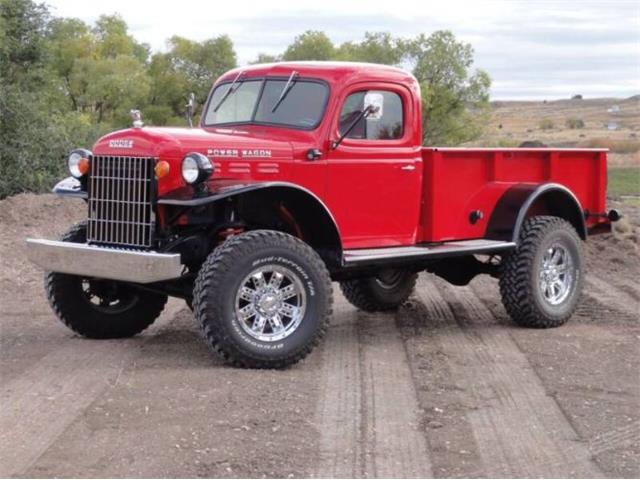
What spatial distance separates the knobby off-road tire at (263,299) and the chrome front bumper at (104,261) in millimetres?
297

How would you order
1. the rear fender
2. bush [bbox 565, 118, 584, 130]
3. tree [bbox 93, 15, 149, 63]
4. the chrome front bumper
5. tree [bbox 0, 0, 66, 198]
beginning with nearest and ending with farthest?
the chrome front bumper → the rear fender → tree [bbox 0, 0, 66, 198] → tree [bbox 93, 15, 149, 63] → bush [bbox 565, 118, 584, 130]

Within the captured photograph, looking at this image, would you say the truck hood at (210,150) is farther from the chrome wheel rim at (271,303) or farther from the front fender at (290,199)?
the chrome wheel rim at (271,303)

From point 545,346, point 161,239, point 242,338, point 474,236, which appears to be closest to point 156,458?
point 242,338

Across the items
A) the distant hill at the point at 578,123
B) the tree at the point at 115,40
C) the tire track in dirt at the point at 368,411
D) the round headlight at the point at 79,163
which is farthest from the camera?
the distant hill at the point at 578,123

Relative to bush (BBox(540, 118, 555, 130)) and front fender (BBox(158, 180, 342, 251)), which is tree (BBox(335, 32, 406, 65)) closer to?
front fender (BBox(158, 180, 342, 251))

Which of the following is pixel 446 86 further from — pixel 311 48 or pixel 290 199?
pixel 290 199

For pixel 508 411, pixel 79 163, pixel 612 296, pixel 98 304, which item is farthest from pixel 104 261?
pixel 612 296

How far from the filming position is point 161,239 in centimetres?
929

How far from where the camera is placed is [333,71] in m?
10.2

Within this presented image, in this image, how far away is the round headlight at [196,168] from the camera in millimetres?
8781

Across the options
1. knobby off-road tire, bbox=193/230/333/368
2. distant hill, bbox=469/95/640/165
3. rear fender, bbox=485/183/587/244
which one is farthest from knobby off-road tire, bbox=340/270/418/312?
distant hill, bbox=469/95/640/165

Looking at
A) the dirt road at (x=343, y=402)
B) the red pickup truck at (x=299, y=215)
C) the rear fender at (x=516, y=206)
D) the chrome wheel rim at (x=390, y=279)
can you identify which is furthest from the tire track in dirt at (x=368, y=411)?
the rear fender at (x=516, y=206)

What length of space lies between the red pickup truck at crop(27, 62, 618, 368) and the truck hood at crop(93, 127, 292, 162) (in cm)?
2

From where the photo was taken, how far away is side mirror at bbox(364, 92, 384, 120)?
33.9 feet
